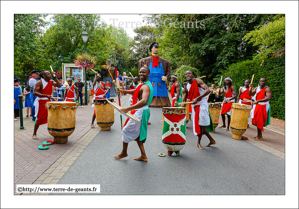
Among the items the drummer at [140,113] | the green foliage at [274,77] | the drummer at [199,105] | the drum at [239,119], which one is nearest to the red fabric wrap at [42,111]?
the drummer at [140,113]

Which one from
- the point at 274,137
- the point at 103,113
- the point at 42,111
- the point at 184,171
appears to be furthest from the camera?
the point at 103,113

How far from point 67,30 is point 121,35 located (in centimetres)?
2680

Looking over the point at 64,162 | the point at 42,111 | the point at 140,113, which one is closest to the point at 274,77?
the point at 140,113

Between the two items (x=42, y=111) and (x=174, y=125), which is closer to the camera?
(x=174, y=125)

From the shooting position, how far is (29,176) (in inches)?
137

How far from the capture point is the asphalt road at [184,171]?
318cm

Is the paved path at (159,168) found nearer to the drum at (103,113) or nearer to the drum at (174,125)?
the drum at (174,125)

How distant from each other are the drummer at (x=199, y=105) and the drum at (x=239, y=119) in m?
1.36

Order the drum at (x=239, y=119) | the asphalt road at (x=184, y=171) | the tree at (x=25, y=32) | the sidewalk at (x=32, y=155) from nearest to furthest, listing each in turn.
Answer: the asphalt road at (x=184, y=171) → the sidewalk at (x=32, y=155) → the drum at (x=239, y=119) → the tree at (x=25, y=32)

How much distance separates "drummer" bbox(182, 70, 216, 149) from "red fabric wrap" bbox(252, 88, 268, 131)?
82.4 inches

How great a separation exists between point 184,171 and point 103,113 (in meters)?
4.16

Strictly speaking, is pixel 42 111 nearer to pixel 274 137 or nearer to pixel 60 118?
pixel 60 118

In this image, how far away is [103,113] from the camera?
7156mm

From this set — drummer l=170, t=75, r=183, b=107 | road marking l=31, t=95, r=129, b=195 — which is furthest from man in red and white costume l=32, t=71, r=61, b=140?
drummer l=170, t=75, r=183, b=107
